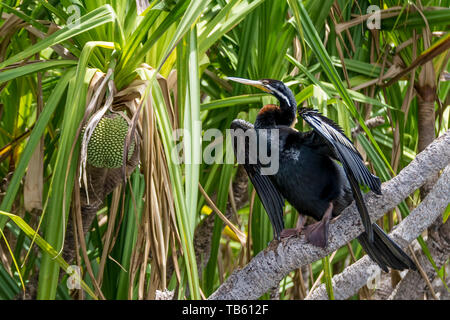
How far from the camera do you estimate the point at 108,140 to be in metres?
1.33

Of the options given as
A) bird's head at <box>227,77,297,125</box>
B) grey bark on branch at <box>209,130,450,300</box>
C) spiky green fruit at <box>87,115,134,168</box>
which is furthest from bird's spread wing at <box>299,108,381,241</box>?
spiky green fruit at <box>87,115,134,168</box>

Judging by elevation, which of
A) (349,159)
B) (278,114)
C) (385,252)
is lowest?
(385,252)

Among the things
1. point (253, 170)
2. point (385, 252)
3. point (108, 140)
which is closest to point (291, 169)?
point (253, 170)

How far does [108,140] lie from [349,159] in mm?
521

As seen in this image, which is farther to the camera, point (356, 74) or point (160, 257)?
point (356, 74)

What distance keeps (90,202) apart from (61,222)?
1.36ft

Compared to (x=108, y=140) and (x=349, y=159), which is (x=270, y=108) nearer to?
(x=349, y=159)

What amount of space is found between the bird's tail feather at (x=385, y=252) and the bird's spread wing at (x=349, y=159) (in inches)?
8.2

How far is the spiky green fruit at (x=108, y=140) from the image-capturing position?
1333 mm

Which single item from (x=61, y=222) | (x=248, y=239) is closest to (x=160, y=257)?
(x=61, y=222)

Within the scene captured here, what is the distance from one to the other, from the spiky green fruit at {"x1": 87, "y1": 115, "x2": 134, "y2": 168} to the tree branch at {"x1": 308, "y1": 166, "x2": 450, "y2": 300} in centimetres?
69

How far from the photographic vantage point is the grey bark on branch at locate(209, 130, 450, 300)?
1.24 metres

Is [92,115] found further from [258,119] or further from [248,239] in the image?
[248,239]
